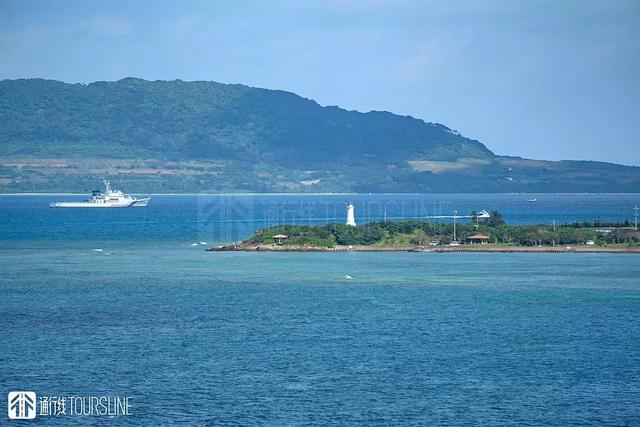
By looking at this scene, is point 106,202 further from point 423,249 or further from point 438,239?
point 423,249

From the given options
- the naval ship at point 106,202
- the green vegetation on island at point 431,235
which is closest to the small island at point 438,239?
the green vegetation on island at point 431,235

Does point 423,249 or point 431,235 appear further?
point 431,235

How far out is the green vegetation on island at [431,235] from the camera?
246 feet

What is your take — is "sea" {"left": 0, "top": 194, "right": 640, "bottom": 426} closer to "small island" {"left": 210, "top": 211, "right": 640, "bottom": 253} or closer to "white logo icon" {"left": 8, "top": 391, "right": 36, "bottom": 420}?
"white logo icon" {"left": 8, "top": 391, "right": 36, "bottom": 420}

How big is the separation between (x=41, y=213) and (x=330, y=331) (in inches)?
4456

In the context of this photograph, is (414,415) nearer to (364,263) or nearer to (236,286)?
(236,286)

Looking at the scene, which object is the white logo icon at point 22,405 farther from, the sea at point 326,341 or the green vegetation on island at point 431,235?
the green vegetation on island at point 431,235

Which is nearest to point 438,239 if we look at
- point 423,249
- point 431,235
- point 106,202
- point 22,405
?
point 431,235

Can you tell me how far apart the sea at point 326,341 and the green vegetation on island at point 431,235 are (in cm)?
1103

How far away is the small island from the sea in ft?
31.9

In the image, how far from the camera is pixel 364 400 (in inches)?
1049

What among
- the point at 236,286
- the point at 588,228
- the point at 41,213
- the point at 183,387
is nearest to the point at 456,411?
the point at 183,387

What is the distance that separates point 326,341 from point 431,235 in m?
44.1

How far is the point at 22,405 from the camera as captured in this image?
25.6m
